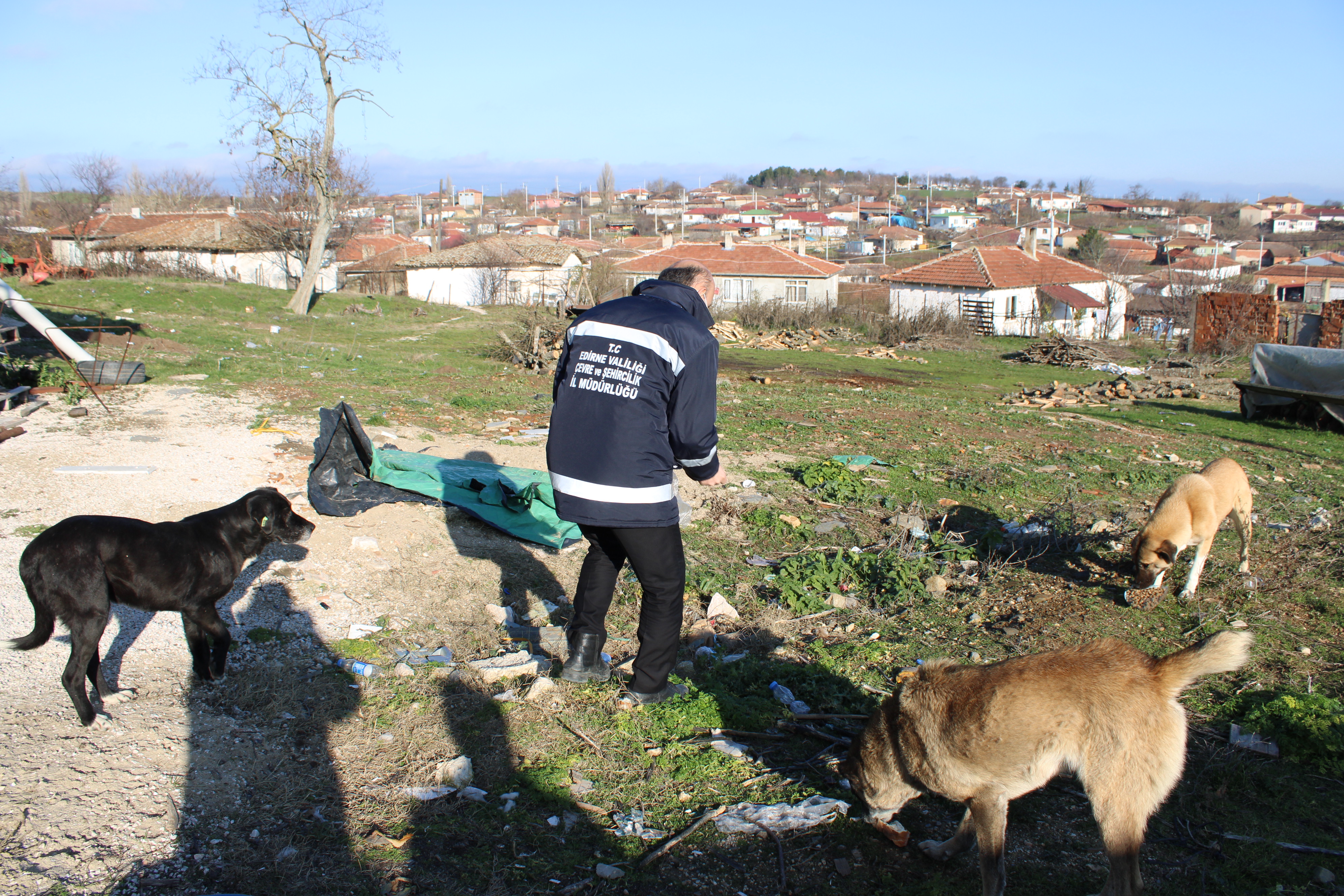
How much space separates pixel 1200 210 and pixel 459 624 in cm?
14288

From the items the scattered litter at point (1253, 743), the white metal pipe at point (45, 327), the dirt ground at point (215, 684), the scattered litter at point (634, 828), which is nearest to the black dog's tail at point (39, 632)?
the dirt ground at point (215, 684)

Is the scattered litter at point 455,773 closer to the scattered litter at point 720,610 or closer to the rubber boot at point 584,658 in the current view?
the rubber boot at point 584,658

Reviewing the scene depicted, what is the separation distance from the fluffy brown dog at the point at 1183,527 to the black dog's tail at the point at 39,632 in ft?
19.9

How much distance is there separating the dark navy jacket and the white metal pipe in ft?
28.8

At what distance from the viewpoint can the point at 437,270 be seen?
39.7m

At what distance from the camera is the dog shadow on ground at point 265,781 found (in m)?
2.41

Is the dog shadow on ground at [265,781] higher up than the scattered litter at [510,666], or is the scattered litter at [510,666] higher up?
the dog shadow on ground at [265,781]

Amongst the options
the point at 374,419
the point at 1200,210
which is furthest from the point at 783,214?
the point at 374,419

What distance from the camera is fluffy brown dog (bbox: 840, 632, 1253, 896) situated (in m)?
2.34

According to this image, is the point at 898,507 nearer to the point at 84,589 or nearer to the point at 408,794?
the point at 408,794

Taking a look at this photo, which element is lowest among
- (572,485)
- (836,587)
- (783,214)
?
(836,587)

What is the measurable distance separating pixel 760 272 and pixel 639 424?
127 ft

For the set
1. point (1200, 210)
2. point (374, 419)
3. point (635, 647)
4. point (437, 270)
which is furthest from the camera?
point (1200, 210)

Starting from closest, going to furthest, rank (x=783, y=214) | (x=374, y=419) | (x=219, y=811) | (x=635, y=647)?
1. (x=219, y=811)
2. (x=635, y=647)
3. (x=374, y=419)
4. (x=783, y=214)
